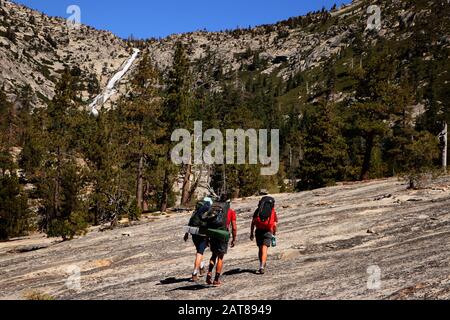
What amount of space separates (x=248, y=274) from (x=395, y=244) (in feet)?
16.1

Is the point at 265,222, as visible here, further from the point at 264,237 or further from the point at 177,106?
the point at 177,106

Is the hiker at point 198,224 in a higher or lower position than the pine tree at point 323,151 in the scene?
lower

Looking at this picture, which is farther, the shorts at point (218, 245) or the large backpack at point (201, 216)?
the large backpack at point (201, 216)

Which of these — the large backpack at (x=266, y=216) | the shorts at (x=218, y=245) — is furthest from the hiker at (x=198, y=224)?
the large backpack at (x=266, y=216)

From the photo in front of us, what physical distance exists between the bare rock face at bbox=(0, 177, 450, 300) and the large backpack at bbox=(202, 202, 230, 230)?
1.56 meters

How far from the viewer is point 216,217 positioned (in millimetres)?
11531

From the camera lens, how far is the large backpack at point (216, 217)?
37.8ft

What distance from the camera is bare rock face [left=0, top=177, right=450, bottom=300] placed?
11.0 metres

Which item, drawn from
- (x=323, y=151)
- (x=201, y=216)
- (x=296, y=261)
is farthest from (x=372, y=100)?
(x=201, y=216)

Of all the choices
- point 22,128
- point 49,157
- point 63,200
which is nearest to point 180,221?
point 49,157

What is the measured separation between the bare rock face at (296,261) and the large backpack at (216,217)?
1562 mm

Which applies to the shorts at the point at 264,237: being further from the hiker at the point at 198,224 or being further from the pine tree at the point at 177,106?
the pine tree at the point at 177,106

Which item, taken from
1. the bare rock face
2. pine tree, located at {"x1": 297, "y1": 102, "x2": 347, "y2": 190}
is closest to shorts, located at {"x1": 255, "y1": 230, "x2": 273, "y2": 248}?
the bare rock face

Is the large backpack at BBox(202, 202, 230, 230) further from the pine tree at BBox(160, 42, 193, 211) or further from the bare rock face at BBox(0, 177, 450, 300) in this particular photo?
the pine tree at BBox(160, 42, 193, 211)
